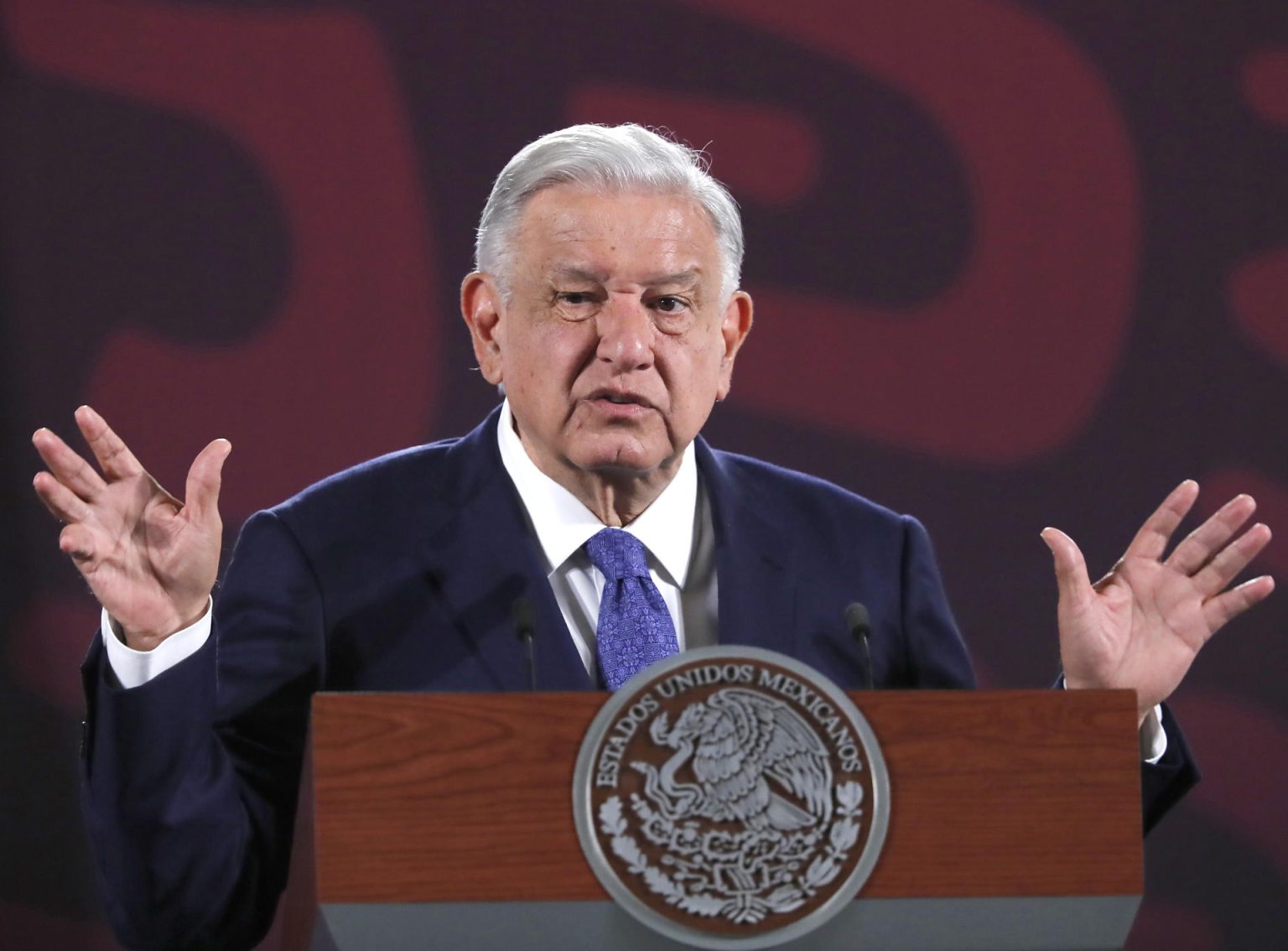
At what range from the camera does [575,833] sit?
147 cm

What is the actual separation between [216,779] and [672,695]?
1.97ft

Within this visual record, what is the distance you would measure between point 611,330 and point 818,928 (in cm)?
97

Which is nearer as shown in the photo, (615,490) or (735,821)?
(735,821)

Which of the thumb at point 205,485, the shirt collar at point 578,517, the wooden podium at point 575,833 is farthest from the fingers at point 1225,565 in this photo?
the thumb at point 205,485

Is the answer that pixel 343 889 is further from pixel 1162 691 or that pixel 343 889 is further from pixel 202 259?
pixel 202 259

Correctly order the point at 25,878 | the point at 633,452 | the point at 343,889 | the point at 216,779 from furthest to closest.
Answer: the point at 25,878 → the point at 633,452 → the point at 216,779 → the point at 343,889

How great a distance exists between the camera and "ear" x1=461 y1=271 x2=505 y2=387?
244 centimetres

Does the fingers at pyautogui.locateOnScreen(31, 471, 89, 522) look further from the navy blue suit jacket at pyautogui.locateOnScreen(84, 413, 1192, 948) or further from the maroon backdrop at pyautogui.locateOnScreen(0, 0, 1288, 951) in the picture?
the maroon backdrop at pyautogui.locateOnScreen(0, 0, 1288, 951)

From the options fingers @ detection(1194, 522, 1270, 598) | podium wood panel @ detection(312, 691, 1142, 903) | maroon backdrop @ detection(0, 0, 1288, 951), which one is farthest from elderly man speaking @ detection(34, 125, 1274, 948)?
maroon backdrop @ detection(0, 0, 1288, 951)

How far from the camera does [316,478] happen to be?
3.07m

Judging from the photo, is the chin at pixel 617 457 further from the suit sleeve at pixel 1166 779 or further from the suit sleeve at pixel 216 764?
the suit sleeve at pixel 1166 779

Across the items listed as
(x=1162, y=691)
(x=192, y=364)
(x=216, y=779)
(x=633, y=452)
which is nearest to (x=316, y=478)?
(x=192, y=364)

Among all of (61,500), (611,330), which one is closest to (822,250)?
(611,330)

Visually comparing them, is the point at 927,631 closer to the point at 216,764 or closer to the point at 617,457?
the point at 617,457
